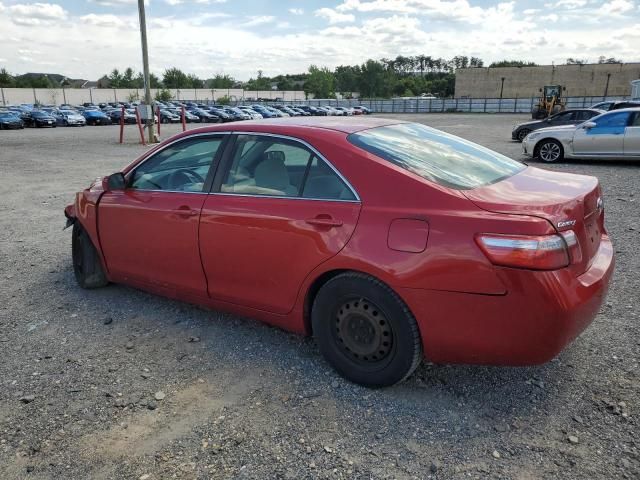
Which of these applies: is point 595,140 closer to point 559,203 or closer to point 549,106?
point 559,203

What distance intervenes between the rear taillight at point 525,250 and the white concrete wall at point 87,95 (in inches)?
3334

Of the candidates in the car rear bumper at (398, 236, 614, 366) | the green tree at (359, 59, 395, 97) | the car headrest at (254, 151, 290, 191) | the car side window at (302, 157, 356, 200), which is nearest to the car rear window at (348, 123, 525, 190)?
the car side window at (302, 157, 356, 200)

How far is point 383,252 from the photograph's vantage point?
2811 mm

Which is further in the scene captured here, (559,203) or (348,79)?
(348,79)

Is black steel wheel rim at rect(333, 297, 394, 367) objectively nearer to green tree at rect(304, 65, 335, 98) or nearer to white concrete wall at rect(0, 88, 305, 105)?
white concrete wall at rect(0, 88, 305, 105)

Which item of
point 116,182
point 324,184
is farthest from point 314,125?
point 116,182

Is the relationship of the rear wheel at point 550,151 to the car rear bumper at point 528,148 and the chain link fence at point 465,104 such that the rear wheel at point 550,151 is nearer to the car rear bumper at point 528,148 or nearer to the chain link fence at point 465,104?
the car rear bumper at point 528,148

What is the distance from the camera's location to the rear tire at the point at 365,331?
2854 mm

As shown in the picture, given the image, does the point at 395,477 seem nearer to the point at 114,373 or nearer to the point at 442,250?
the point at 442,250

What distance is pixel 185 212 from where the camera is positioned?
12.2ft

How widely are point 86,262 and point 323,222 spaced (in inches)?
107

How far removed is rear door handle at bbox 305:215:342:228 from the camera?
301 centimetres

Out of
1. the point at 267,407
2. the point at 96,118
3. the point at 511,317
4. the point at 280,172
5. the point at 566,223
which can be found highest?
the point at 280,172

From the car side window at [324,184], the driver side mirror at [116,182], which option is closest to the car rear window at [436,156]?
the car side window at [324,184]
